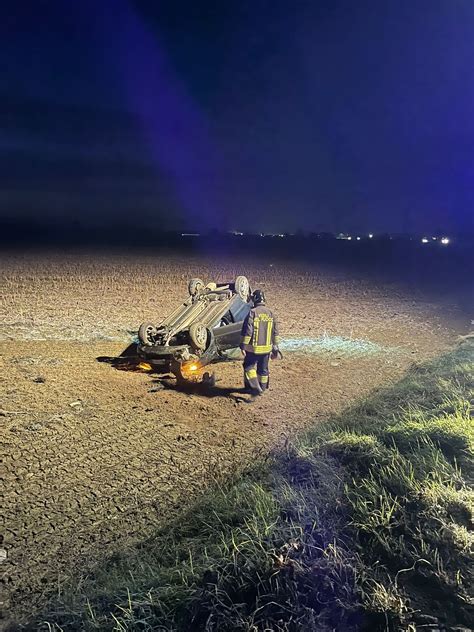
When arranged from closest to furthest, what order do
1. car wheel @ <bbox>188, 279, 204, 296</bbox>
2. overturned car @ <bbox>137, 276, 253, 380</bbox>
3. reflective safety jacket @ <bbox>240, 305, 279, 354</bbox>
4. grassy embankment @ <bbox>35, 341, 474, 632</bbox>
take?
grassy embankment @ <bbox>35, 341, 474, 632</bbox> < reflective safety jacket @ <bbox>240, 305, 279, 354</bbox> < overturned car @ <bbox>137, 276, 253, 380</bbox> < car wheel @ <bbox>188, 279, 204, 296</bbox>

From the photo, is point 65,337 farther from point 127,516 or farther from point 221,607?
point 221,607

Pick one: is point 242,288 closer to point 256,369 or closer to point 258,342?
point 256,369

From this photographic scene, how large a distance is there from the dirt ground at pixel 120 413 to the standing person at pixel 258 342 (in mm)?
353

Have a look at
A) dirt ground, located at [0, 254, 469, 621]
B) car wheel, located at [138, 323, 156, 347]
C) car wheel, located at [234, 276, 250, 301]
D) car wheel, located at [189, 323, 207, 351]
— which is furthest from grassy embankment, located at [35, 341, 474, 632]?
car wheel, located at [234, 276, 250, 301]

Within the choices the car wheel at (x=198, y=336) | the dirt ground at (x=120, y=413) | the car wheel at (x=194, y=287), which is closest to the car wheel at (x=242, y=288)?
the car wheel at (x=194, y=287)

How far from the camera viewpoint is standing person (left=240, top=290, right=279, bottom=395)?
8.98 meters

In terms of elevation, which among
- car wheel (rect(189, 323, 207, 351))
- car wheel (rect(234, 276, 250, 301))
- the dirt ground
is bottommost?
the dirt ground

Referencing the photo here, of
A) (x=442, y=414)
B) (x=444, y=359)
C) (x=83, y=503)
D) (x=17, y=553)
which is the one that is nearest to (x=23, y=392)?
(x=83, y=503)

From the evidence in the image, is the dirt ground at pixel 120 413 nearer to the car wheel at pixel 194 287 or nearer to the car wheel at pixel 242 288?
the car wheel at pixel 242 288

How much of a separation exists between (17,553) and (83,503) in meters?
0.90

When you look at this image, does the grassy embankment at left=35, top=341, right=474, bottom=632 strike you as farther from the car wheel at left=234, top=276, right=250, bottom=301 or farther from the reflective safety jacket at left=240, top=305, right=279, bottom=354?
the car wheel at left=234, top=276, right=250, bottom=301

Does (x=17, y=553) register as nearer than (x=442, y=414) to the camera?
Yes

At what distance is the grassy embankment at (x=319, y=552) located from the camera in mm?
3248

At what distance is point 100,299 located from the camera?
1991 cm
